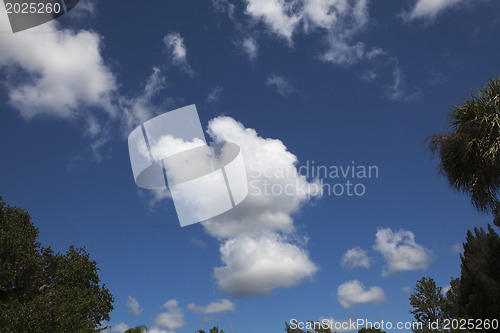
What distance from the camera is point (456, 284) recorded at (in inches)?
1057

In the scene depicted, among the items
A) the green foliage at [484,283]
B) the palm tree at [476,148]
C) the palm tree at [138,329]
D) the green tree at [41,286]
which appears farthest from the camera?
the palm tree at [138,329]

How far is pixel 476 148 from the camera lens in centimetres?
1605

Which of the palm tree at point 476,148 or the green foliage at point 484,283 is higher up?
the palm tree at point 476,148

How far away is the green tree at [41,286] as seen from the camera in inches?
870

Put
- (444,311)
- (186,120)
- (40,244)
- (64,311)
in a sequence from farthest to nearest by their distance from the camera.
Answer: (40,244)
(444,311)
(64,311)
(186,120)

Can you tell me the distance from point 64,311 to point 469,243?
2639 centimetres

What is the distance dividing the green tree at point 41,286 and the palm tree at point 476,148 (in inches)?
845

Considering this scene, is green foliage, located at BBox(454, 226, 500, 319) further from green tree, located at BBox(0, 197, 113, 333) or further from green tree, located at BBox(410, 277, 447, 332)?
green tree, located at BBox(0, 197, 113, 333)

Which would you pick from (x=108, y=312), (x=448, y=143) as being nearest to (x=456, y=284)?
(x=448, y=143)

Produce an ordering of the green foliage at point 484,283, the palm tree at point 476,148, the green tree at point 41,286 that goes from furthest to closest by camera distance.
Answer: the green tree at point 41,286, the green foliage at point 484,283, the palm tree at point 476,148

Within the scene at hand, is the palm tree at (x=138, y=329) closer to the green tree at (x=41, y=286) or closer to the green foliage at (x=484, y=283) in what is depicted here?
the green tree at (x=41, y=286)

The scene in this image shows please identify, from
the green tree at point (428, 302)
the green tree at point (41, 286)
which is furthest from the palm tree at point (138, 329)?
the green tree at point (428, 302)

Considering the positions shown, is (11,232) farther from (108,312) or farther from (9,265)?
(108,312)

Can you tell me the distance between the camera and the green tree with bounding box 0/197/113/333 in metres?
22.1
